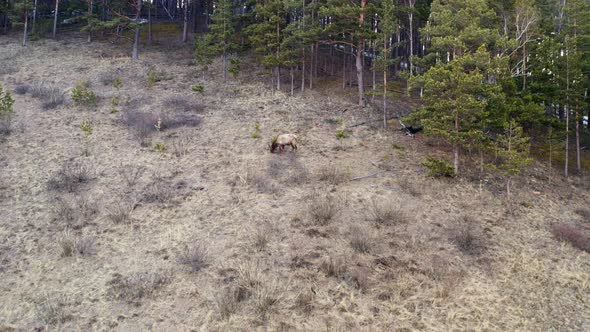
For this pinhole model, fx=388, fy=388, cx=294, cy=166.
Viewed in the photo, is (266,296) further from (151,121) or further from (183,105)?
(183,105)

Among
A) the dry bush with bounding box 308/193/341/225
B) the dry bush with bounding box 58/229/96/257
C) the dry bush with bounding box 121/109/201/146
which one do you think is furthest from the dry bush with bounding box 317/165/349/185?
the dry bush with bounding box 121/109/201/146

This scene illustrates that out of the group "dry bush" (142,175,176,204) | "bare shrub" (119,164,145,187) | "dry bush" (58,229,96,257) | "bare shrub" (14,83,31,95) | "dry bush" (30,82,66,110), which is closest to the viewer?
"dry bush" (58,229,96,257)

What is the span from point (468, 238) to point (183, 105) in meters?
21.9

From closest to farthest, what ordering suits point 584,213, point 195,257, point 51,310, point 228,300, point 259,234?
point 51,310
point 228,300
point 195,257
point 259,234
point 584,213

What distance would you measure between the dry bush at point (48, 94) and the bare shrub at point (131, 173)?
39.1 feet

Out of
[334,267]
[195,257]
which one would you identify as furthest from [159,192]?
[334,267]

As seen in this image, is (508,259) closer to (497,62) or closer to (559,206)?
(559,206)

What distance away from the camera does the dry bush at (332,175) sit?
1908 cm

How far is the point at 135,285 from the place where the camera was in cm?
1215

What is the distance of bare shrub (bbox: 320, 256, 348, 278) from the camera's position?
12.7 meters

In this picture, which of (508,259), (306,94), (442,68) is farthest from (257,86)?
(508,259)

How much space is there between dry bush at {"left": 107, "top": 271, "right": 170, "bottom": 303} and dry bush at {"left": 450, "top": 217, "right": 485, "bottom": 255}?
34.6 feet

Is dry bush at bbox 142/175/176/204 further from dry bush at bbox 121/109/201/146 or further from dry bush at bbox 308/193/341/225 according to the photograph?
dry bush at bbox 308/193/341/225

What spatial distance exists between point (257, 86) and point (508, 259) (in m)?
25.0
